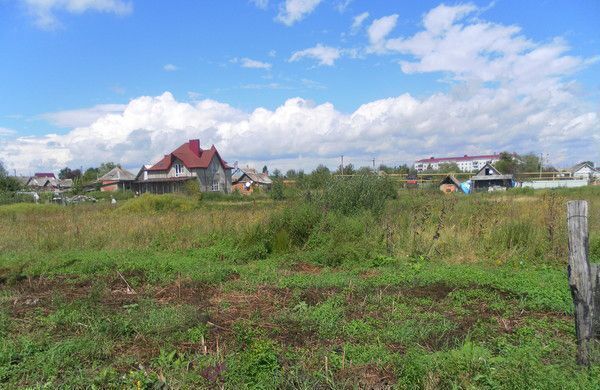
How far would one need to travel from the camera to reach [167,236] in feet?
37.6

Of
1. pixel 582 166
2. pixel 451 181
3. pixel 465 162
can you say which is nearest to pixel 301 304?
pixel 451 181

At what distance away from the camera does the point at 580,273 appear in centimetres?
391

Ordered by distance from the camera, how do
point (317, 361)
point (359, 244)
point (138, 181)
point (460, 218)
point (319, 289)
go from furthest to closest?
point (138, 181) < point (460, 218) < point (359, 244) < point (319, 289) < point (317, 361)

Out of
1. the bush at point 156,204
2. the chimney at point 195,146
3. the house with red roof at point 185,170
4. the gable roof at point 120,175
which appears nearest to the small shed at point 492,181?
the house with red roof at point 185,170

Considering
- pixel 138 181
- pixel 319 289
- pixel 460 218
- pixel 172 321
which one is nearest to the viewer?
pixel 172 321

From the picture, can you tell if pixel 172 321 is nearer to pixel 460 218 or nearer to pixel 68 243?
pixel 68 243

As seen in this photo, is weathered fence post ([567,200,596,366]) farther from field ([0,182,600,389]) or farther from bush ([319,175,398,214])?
bush ([319,175,398,214])

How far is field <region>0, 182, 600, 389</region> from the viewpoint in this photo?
11.9 ft

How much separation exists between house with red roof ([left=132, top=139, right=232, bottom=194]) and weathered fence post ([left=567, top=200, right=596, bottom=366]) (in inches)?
2199

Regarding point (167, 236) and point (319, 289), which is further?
point (167, 236)

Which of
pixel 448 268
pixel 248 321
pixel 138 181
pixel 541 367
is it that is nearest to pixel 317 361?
pixel 248 321

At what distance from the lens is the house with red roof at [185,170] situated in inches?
2322

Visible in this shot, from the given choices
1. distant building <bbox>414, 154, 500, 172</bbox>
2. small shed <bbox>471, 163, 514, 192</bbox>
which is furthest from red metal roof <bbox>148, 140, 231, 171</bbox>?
distant building <bbox>414, 154, 500, 172</bbox>

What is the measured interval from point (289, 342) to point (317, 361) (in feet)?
1.91
